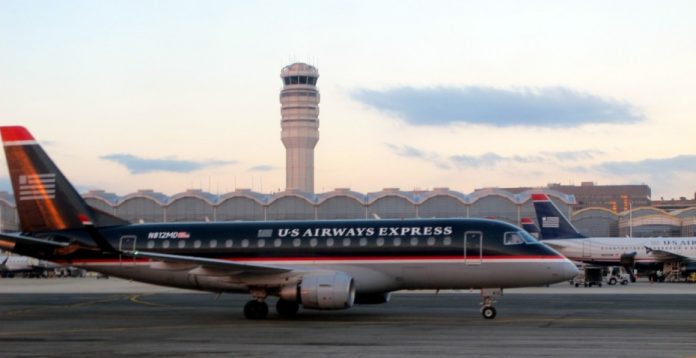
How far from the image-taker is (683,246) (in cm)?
8188

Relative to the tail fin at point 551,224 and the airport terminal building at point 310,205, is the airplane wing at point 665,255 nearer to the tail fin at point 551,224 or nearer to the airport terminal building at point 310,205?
the tail fin at point 551,224

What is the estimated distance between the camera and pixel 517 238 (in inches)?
1287

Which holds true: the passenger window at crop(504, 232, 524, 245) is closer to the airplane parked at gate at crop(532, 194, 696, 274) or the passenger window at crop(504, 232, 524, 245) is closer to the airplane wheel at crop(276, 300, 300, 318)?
the airplane wheel at crop(276, 300, 300, 318)

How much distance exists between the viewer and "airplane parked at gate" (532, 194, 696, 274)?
76.2 meters

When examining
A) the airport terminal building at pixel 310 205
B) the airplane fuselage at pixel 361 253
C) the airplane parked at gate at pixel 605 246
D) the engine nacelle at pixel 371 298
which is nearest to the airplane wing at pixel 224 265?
the airplane fuselage at pixel 361 253

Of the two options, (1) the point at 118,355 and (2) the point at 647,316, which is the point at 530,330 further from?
(1) the point at 118,355

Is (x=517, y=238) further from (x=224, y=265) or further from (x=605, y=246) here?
(x=605, y=246)

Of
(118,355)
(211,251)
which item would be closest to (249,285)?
(211,251)

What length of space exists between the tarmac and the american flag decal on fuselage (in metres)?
4.64

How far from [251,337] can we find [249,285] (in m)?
7.29

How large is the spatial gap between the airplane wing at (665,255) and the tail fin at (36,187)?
56489 mm

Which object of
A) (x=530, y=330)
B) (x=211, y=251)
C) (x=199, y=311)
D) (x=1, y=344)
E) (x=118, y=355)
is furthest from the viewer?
(x=199, y=311)

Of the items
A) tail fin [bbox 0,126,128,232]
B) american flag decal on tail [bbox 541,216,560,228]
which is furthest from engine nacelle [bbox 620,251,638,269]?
tail fin [bbox 0,126,128,232]

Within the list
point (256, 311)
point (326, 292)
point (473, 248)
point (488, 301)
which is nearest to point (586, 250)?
point (488, 301)
